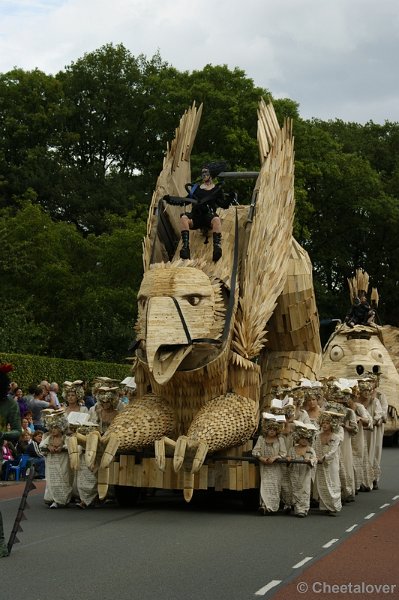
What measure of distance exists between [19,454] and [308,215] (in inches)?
1110

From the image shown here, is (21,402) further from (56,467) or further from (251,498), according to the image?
(251,498)

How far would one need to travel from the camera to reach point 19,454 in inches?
724

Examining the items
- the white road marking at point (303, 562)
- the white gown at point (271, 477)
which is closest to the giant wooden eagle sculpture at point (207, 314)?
the white gown at point (271, 477)

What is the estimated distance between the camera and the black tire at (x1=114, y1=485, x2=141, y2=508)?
14.5m

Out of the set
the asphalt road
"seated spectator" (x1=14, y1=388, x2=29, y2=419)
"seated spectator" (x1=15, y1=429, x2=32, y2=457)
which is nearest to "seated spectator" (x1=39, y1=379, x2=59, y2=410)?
"seated spectator" (x1=14, y1=388, x2=29, y2=419)

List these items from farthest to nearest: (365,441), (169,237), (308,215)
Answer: (308,215), (365,441), (169,237)

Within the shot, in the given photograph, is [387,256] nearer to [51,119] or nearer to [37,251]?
[51,119]

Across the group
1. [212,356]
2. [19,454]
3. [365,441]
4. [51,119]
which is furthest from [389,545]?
[51,119]

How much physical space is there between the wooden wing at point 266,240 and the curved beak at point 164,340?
122 cm

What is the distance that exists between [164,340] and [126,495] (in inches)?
99.2

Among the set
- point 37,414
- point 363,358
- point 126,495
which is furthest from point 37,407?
point 363,358

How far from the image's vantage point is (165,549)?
34.8 ft

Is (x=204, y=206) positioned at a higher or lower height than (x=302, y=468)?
higher

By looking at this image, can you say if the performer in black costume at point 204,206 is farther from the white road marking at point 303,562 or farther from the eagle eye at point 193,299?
the white road marking at point 303,562
